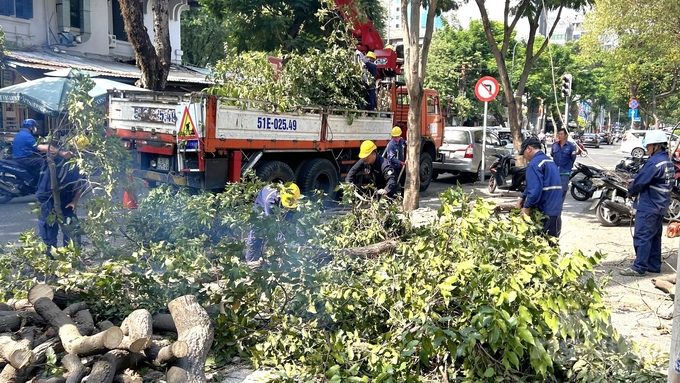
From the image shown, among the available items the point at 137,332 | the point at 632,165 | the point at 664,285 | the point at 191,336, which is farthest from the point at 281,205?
the point at 632,165

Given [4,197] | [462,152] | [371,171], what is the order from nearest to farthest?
[371,171] < [4,197] < [462,152]

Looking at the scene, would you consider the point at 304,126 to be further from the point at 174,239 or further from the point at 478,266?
the point at 478,266

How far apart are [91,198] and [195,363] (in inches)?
106

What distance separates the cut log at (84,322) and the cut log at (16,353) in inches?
15.0

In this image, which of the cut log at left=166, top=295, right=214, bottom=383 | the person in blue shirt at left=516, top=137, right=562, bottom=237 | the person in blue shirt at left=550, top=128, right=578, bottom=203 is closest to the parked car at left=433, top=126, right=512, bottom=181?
the person in blue shirt at left=550, top=128, right=578, bottom=203

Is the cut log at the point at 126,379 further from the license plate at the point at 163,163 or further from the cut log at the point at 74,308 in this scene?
the license plate at the point at 163,163

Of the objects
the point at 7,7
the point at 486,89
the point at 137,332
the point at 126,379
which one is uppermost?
the point at 7,7

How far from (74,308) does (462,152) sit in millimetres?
12085

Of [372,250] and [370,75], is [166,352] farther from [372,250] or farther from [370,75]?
[370,75]

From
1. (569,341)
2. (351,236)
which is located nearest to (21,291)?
(351,236)

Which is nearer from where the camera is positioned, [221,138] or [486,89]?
[221,138]

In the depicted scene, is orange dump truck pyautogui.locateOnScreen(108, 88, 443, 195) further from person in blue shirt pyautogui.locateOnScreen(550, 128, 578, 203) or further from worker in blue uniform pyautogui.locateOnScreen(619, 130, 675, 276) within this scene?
worker in blue uniform pyautogui.locateOnScreen(619, 130, 675, 276)

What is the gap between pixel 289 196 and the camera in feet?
16.8

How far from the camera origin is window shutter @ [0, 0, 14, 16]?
55.3ft
